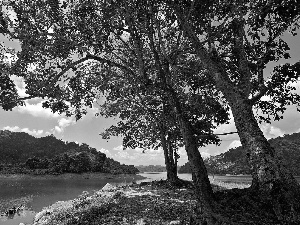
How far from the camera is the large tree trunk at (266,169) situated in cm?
699

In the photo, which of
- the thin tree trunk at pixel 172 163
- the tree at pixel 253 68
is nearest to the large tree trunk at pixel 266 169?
the tree at pixel 253 68

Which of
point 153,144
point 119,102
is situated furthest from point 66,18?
point 153,144

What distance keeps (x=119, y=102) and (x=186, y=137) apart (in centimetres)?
1980

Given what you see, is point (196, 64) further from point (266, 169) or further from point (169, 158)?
point (169, 158)

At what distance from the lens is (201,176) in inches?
416

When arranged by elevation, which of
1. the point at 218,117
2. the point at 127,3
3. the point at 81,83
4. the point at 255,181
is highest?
the point at 127,3

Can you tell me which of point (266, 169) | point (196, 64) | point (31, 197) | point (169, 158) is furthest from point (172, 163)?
point (31, 197)

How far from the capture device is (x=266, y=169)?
7570 mm

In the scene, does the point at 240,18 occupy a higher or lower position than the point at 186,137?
higher

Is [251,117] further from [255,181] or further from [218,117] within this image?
[218,117]

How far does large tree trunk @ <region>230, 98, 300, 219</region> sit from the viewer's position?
6.99 m

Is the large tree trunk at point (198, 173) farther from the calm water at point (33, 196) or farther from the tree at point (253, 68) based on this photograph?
the calm water at point (33, 196)

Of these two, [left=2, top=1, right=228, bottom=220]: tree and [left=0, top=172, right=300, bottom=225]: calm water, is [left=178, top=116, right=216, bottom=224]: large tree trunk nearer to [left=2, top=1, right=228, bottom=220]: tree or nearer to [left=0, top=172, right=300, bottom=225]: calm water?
[left=2, top=1, right=228, bottom=220]: tree

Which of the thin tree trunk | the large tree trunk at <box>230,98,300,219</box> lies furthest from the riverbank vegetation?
the thin tree trunk
